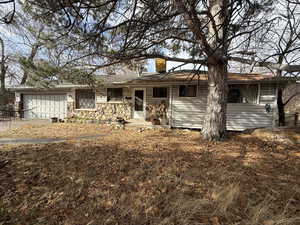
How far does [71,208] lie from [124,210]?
2.74 ft

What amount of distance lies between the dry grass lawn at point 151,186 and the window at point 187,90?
16.0ft

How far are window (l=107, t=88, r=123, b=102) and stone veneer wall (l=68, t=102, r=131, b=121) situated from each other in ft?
1.40

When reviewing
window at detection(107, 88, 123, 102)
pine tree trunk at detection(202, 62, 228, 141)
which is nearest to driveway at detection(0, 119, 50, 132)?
window at detection(107, 88, 123, 102)

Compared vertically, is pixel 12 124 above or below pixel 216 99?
below

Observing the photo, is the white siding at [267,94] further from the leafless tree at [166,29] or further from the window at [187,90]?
the leafless tree at [166,29]

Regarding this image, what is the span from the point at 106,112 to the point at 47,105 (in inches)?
217

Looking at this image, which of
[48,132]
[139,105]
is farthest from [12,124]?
[139,105]

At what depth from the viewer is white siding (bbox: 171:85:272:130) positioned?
8.05 metres

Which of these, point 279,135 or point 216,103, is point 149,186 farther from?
point 279,135

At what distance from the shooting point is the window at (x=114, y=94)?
1083cm

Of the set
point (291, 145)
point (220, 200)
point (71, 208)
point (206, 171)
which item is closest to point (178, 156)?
point (206, 171)

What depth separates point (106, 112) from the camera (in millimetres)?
A: 10953

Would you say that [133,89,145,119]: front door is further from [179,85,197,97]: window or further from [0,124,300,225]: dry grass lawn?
[0,124,300,225]: dry grass lawn

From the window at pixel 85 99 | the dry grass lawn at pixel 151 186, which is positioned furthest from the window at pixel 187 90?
the window at pixel 85 99
